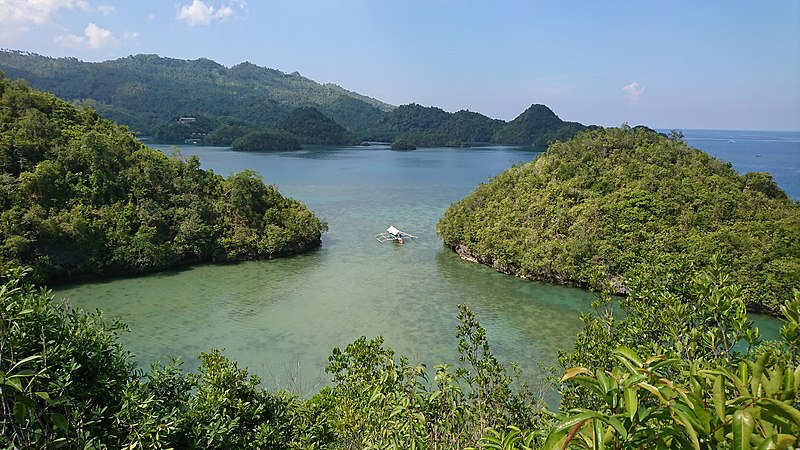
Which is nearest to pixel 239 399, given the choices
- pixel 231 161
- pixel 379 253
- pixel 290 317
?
pixel 290 317

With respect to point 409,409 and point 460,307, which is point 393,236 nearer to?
point 460,307

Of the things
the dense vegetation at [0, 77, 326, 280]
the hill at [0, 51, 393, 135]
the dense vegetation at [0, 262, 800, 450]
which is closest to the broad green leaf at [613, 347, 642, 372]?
the dense vegetation at [0, 262, 800, 450]

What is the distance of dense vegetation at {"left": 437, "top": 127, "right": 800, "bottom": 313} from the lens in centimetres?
1631

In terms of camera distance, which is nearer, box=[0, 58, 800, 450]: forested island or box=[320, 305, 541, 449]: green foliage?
box=[0, 58, 800, 450]: forested island

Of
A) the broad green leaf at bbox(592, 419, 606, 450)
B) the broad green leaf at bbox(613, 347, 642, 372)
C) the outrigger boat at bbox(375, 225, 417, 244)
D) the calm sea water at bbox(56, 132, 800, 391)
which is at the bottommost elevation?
the calm sea water at bbox(56, 132, 800, 391)

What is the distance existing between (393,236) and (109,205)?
14.2 m

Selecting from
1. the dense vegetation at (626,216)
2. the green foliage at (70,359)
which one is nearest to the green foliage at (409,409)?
the green foliage at (70,359)

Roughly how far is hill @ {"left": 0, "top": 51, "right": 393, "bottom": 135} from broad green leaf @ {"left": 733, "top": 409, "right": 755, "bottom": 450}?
311 feet

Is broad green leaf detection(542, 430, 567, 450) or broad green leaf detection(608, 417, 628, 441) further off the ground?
broad green leaf detection(608, 417, 628, 441)

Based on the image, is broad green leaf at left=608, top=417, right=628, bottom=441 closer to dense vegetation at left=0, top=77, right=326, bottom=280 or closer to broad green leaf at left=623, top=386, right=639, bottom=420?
broad green leaf at left=623, top=386, right=639, bottom=420

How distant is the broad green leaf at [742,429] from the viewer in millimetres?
1021

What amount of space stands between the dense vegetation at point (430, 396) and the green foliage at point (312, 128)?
89916 millimetres

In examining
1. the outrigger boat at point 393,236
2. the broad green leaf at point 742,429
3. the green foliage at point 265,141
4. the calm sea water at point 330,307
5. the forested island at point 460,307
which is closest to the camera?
the broad green leaf at point 742,429

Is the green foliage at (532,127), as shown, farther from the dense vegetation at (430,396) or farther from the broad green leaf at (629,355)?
the broad green leaf at (629,355)
